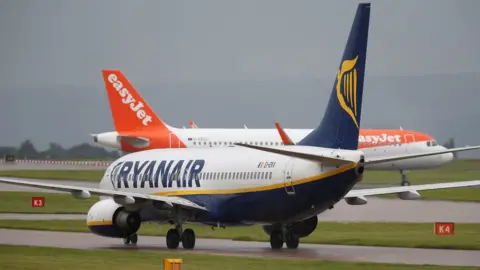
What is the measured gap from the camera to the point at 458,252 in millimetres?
35125

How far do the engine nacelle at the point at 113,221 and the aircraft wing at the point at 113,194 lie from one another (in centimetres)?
117

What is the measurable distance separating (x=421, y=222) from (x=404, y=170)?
39207 mm

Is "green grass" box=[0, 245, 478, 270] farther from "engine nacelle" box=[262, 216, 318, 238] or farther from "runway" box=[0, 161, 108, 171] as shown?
"runway" box=[0, 161, 108, 171]

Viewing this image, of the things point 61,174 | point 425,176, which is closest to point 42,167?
point 61,174

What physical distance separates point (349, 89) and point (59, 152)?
115m

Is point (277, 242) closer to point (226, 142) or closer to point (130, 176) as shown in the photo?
point (130, 176)

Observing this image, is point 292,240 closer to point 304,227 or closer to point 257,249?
point 304,227

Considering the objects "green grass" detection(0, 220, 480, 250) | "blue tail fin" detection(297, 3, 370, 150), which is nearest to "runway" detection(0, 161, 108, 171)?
"green grass" detection(0, 220, 480, 250)

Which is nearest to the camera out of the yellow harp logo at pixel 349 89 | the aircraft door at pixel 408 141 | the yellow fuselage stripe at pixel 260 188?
the yellow fuselage stripe at pixel 260 188

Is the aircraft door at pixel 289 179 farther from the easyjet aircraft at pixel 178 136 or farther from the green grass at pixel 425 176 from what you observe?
the green grass at pixel 425 176

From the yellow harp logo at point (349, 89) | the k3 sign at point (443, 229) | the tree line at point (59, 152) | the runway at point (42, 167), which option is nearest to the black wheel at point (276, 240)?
the k3 sign at point (443, 229)

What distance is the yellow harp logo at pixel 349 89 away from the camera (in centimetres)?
3491

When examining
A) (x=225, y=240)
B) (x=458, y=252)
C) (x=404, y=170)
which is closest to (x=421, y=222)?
(x=225, y=240)

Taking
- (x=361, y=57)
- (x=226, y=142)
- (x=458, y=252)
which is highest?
(x=226, y=142)
